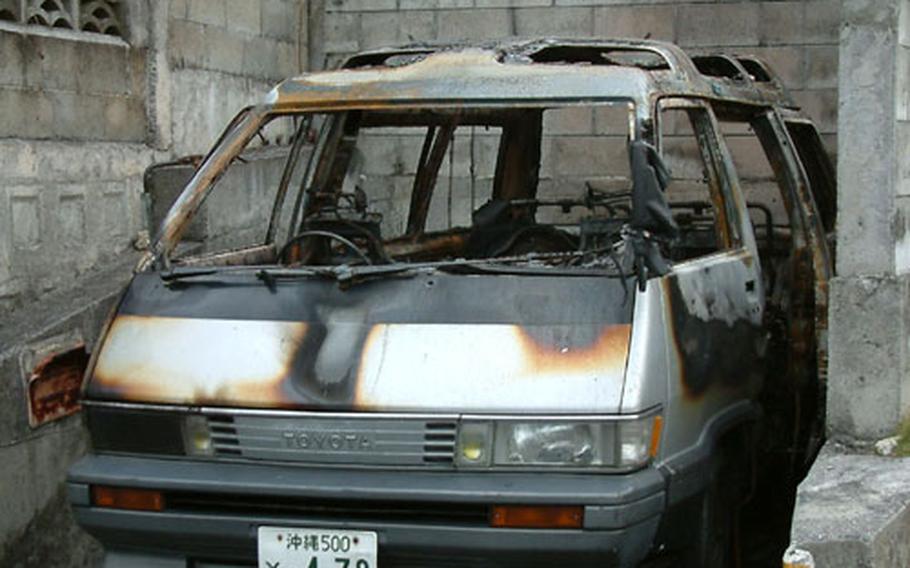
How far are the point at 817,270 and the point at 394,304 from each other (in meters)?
2.31

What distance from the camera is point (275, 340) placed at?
462 cm

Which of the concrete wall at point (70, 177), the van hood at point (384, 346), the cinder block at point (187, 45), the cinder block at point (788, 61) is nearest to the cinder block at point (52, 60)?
the concrete wall at point (70, 177)

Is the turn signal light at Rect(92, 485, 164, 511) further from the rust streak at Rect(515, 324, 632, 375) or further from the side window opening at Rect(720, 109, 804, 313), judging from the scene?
the side window opening at Rect(720, 109, 804, 313)

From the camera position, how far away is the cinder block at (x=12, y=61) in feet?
22.6

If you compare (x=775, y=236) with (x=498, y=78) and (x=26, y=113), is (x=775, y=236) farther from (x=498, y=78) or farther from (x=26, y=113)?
(x=26, y=113)

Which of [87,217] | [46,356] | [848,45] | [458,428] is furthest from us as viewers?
[87,217]

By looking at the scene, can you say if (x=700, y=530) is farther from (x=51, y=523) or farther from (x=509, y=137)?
(x=51, y=523)

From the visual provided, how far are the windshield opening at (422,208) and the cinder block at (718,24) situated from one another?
212 cm

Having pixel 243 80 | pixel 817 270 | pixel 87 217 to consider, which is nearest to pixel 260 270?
pixel 817 270

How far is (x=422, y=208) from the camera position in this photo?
22.2 ft

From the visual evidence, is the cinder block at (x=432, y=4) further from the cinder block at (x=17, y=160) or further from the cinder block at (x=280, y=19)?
the cinder block at (x=17, y=160)

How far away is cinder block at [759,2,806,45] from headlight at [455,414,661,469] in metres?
5.81

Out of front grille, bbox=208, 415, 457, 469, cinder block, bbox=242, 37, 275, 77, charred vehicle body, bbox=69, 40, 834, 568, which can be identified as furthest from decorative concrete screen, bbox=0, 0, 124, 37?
front grille, bbox=208, 415, 457, 469

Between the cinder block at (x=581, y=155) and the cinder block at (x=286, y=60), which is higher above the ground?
the cinder block at (x=286, y=60)
